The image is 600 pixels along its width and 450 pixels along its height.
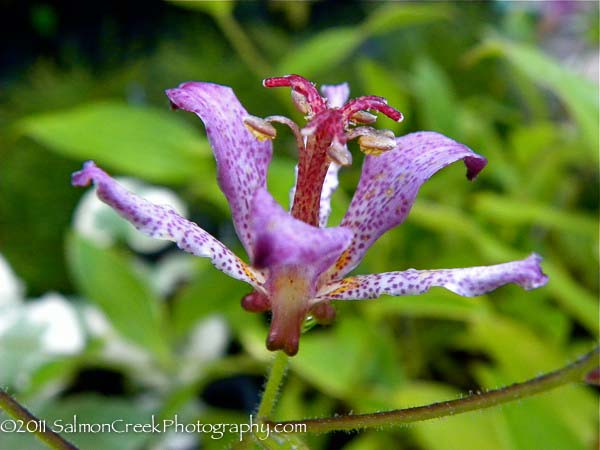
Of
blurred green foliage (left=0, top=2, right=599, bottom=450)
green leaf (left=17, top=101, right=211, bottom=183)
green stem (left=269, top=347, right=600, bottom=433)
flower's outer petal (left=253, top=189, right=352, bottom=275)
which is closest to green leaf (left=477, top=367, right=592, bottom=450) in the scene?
blurred green foliage (left=0, top=2, right=599, bottom=450)

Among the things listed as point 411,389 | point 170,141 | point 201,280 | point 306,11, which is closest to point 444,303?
point 411,389

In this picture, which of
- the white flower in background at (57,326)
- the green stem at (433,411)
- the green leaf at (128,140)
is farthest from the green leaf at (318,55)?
the green stem at (433,411)

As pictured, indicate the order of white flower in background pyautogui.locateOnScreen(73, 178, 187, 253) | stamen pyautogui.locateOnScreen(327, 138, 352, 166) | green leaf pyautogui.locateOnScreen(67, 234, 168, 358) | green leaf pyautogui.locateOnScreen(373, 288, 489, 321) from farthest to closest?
1. white flower in background pyautogui.locateOnScreen(73, 178, 187, 253)
2. green leaf pyautogui.locateOnScreen(67, 234, 168, 358)
3. green leaf pyautogui.locateOnScreen(373, 288, 489, 321)
4. stamen pyautogui.locateOnScreen(327, 138, 352, 166)

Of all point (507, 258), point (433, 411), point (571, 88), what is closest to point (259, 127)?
point (433, 411)

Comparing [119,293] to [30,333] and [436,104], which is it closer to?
[30,333]

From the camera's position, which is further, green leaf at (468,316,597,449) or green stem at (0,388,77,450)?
green leaf at (468,316,597,449)

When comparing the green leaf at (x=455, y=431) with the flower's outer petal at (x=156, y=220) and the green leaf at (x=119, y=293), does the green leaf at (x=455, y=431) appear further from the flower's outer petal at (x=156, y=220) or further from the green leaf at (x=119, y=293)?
the flower's outer petal at (x=156, y=220)

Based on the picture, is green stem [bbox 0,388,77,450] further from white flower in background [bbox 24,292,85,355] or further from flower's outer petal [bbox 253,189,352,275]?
white flower in background [bbox 24,292,85,355]
